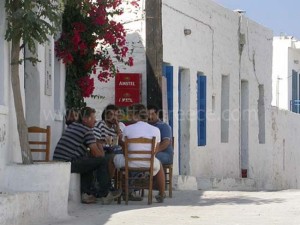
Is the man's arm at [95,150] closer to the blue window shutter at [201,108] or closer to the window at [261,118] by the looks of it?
the blue window shutter at [201,108]

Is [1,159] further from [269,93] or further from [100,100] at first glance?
[269,93]

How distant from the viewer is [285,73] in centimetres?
3275

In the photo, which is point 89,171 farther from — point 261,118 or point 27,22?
point 261,118

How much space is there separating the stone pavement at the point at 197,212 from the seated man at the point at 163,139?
67 centimetres

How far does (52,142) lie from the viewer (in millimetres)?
13711

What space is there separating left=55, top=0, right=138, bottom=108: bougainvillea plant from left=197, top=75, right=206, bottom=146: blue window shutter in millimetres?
4406

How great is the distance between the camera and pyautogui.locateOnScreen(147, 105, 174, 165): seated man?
1335cm

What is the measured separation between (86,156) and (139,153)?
78 cm

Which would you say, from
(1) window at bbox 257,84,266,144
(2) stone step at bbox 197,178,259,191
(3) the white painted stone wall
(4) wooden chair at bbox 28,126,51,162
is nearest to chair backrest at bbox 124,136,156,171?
(4) wooden chair at bbox 28,126,51,162

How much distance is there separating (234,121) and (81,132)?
10.9m

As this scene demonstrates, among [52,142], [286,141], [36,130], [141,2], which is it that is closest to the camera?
[36,130]

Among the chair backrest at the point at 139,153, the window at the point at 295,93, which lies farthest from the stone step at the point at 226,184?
the window at the point at 295,93

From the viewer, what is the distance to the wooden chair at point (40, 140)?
472 inches

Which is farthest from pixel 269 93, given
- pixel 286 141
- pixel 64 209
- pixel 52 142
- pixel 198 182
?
pixel 64 209
